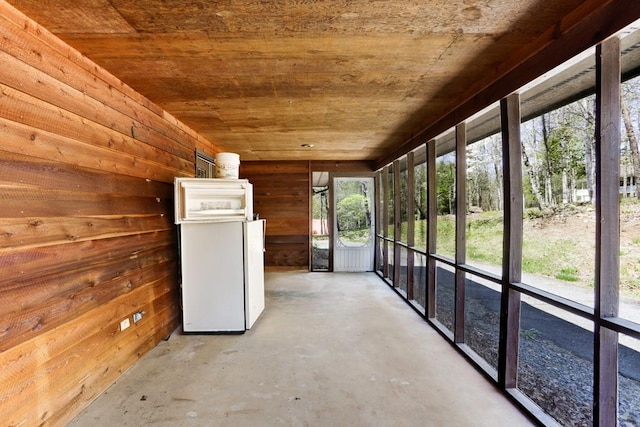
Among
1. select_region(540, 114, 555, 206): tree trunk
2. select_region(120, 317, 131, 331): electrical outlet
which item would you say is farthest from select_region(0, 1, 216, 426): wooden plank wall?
select_region(540, 114, 555, 206): tree trunk

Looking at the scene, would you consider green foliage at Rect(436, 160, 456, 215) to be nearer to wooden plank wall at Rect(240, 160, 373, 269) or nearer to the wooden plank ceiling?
the wooden plank ceiling

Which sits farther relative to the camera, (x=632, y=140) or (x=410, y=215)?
(x=410, y=215)

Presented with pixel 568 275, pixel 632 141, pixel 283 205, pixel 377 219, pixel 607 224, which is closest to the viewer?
pixel 607 224

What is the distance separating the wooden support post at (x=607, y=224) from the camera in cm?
143

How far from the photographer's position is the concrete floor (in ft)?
6.47

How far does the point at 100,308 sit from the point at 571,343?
4.26 meters

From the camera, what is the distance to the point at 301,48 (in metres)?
1.97

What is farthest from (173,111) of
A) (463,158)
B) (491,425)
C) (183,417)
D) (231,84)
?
(491,425)

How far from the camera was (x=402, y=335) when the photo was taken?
3254mm

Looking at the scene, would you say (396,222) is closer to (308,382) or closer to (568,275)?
(568,275)

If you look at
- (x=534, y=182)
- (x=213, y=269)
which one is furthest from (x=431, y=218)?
(x=213, y=269)

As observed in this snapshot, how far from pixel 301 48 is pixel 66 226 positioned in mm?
1921

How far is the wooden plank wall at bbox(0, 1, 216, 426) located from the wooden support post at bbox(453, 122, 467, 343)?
3.04 m

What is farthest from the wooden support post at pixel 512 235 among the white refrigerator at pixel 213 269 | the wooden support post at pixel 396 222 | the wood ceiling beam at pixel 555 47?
the wooden support post at pixel 396 222
